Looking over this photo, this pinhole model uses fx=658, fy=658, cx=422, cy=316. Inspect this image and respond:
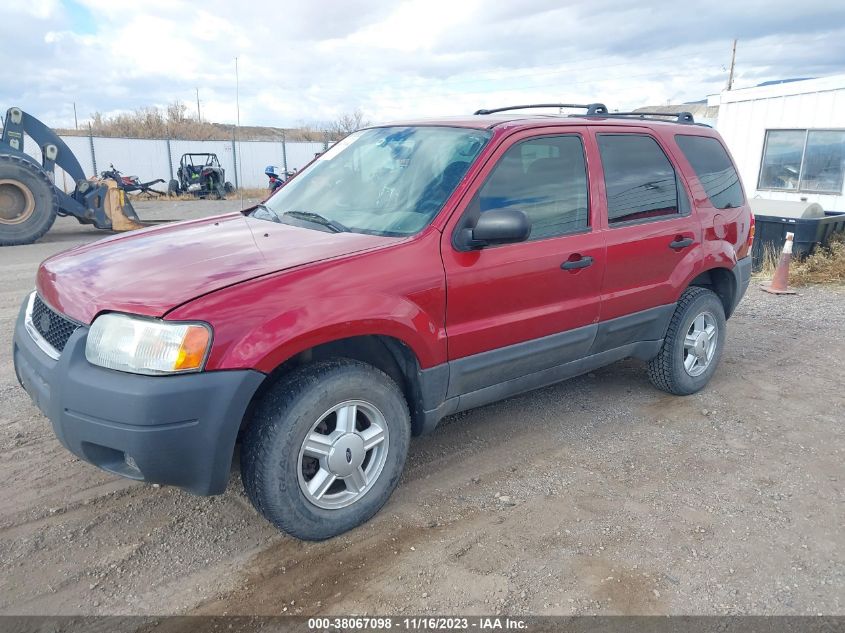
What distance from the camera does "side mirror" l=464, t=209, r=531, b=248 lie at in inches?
124

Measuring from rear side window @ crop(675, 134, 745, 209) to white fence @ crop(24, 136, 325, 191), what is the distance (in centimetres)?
2064

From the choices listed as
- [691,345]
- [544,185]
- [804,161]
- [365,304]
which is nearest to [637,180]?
[544,185]

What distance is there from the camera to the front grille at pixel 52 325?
287 centimetres

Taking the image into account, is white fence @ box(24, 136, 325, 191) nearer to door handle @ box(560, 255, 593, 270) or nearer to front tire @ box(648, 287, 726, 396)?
front tire @ box(648, 287, 726, 396)

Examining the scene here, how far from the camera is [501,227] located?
123 inches

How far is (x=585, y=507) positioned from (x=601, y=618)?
0.82m

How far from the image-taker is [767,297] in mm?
8266

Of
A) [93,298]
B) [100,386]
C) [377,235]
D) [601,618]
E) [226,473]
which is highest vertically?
[377,235]

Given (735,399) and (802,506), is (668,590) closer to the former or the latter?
(802,506)

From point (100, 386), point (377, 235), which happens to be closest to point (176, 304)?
point (100, 386)

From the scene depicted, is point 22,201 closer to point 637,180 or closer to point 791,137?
point 637,180

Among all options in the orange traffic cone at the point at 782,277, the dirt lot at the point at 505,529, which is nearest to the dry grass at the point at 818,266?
the orange traffic cone at the point at 782,277

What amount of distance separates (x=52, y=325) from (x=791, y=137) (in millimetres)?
13926

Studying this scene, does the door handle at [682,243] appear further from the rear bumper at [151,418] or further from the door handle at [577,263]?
the rear bumper at [151,418]
